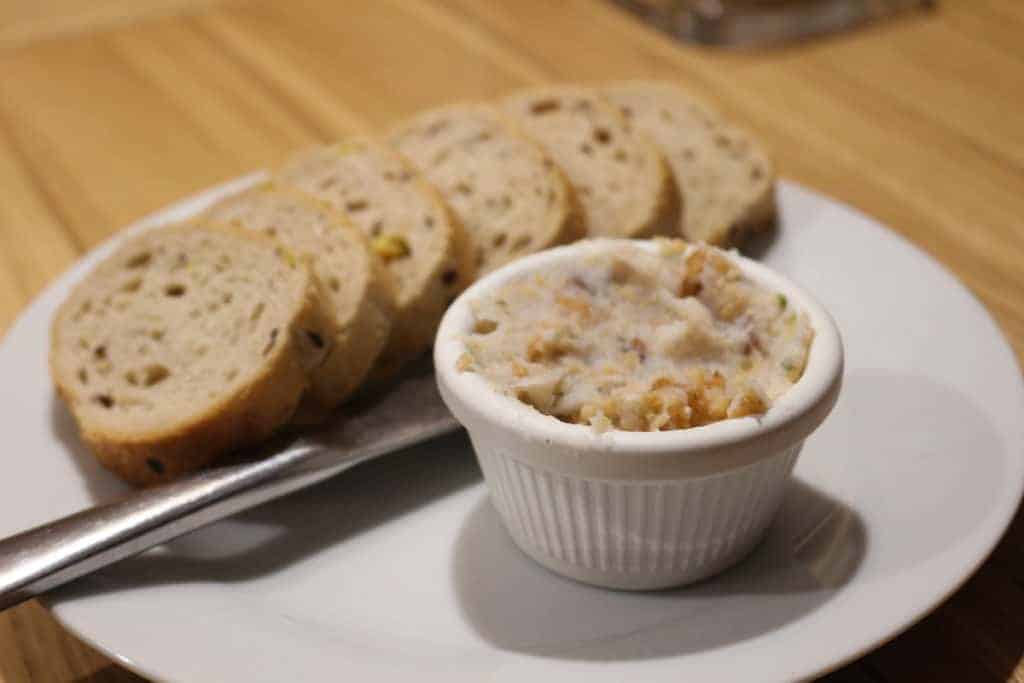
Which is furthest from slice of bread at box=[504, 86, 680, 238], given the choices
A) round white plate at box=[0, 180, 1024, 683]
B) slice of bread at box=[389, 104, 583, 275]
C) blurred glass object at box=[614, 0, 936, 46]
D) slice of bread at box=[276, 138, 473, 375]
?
blurred glass object at box=[614, 0, 936, 46]

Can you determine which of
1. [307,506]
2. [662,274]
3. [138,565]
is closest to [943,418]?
[662,274]

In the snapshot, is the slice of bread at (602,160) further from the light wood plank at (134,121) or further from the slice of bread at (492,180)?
the light wood plank at (134,121)

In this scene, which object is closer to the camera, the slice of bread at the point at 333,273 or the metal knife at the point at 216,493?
the metal knife at the point at 216,493

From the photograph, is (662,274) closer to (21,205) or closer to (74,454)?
(74,454)

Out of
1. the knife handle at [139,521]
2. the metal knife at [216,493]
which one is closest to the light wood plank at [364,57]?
the metal knife at [216,493]

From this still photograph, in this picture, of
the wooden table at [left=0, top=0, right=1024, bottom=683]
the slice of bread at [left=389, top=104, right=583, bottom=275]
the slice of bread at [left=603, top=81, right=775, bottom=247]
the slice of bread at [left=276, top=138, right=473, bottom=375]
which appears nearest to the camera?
the slice of bread at [left=276, top=138, right=473, bottom=375]

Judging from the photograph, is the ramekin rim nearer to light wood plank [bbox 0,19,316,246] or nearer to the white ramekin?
the white ramekin
